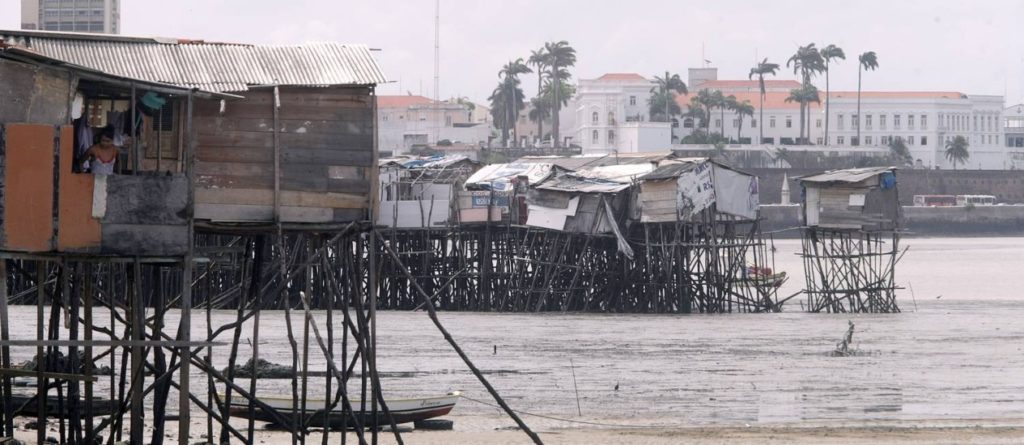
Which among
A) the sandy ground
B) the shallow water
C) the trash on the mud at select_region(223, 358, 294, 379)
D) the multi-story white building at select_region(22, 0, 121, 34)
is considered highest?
the multi-story white building at select_region(22, 0, 121, 34)

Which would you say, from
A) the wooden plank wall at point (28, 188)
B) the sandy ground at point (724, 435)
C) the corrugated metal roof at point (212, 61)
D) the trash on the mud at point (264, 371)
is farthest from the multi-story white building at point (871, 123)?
the wooden plank wall at point (28, 188)

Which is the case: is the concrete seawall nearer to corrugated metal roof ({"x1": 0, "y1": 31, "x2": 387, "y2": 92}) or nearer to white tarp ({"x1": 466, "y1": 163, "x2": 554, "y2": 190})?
white tarp ({"x1": 466, "y1": 163, "x2": 554, "y2": 190})

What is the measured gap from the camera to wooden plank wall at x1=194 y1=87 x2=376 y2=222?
1424 cm

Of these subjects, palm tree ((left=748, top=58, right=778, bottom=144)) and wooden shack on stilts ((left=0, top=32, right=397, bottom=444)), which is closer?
wooden shack on stilts ((left=0, top=32, right=397, bottom=444))

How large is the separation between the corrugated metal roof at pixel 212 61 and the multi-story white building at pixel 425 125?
87.9 meters

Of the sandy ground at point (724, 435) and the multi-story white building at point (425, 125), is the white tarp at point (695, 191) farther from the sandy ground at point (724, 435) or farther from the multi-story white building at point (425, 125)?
the multi-story white building at point (425, 125)

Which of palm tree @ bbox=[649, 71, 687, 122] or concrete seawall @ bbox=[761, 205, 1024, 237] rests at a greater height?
palm tree @ bbox=[649, 71, 687, 122]

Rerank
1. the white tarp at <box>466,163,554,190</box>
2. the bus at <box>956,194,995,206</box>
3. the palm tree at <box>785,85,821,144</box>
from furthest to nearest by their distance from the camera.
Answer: the palm tree at <box>785,85,821,144</box>, the bus at <box>956,194,995,206</box>, the white tarp at <box>466,163,554,190</box>

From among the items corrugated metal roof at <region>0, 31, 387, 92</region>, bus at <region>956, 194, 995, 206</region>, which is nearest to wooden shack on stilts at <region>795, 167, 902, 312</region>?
corrugated metal roof at <region>0, 31, 387, 92</region>

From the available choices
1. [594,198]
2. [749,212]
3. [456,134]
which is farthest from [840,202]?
[456,134]

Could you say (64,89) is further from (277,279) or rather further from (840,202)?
(840,202)

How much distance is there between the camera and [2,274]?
13.4 m

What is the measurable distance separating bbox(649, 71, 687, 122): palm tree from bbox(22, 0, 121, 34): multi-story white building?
74.8m

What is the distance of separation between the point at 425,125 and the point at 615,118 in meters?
14.5
